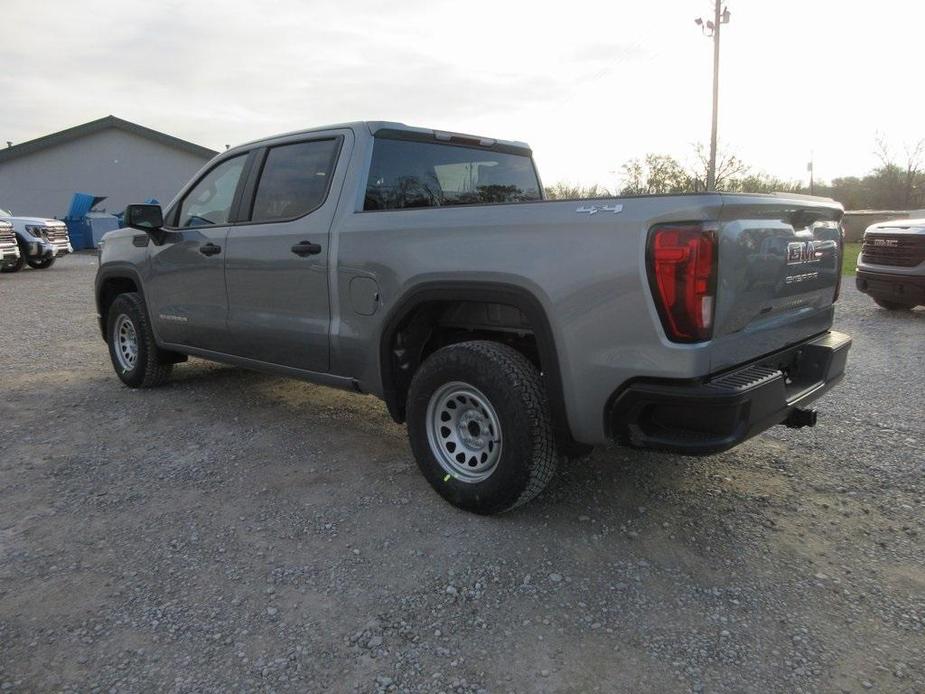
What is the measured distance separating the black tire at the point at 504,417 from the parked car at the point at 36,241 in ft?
56.9

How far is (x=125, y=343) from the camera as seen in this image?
5863 mm

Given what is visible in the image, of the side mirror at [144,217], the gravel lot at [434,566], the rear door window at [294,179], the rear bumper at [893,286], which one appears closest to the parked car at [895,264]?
the rear bumper at [893,286]

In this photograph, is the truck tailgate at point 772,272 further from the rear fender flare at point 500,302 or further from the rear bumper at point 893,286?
the rear bumper at point 893,286

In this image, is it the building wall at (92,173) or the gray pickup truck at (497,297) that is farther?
the building wall at (92,173)

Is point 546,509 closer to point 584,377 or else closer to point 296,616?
point 584,377

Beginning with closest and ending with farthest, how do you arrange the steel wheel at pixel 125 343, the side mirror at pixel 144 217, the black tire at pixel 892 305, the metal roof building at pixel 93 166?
the side mirror at pixel 144 217, the steel wheel at pixel 125 343, the black tire at pixel 892 305, the metal roof building at pixel 93 166

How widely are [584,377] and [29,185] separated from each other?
32.7 m

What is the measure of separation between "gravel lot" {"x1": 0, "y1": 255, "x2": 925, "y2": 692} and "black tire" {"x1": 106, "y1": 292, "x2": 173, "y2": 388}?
901mm

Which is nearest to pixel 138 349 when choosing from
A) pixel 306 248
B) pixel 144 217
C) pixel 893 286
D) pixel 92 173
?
pixel 144 217

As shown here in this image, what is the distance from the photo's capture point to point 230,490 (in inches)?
145

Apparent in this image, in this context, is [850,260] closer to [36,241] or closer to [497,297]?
[497,297]

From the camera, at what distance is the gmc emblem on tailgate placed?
3031 millimetres

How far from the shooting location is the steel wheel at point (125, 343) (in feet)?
18.7

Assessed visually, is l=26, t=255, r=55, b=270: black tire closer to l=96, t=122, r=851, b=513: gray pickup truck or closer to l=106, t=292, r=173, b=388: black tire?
l=106, t=292, r=173, b=388: black tire
